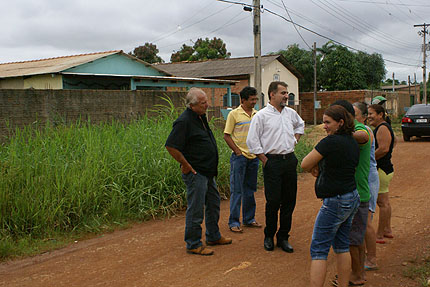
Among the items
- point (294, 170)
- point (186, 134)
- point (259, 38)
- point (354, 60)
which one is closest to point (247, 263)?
point (294, 170)

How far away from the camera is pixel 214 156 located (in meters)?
4.86

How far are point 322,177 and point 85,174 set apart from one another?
3897 millimetres

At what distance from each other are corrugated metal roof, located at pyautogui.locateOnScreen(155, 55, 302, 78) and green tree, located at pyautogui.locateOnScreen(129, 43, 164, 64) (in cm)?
1976

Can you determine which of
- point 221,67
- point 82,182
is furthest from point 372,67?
point 82,182

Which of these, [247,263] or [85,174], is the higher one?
[85,174]

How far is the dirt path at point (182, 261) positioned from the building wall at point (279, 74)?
22.7 m

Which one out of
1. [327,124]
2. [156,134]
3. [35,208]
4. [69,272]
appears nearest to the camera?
[327,124]

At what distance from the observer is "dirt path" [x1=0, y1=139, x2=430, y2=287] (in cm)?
411

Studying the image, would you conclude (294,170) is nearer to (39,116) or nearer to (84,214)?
(84,214)

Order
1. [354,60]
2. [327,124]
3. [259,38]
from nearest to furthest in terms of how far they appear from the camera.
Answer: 1. [327,124]
2. [259,38]
3. [354,60]

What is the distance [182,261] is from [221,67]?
25945 mm

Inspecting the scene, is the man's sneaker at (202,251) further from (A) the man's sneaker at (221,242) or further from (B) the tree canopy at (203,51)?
(B) the tree canopy at (203,51)

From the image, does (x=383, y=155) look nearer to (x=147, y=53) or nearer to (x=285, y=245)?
(x=285, y=245)

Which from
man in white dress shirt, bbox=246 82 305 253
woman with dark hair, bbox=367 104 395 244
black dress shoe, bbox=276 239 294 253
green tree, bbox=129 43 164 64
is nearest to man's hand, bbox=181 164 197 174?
man in white dress shirt, bbox=246 82 305 253
